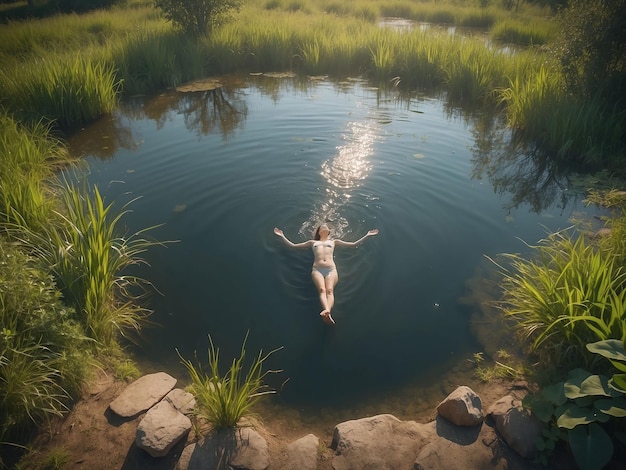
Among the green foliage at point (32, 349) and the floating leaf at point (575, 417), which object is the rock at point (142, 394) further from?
the floating leaf at point (575, 417)

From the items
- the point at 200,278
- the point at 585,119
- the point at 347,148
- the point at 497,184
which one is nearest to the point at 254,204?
the point at 200,278

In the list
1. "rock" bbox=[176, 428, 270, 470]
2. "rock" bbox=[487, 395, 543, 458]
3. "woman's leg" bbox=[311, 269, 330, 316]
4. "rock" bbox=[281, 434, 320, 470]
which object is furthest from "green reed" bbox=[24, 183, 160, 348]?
"rock" bbox=[487, 395, 543, 458]

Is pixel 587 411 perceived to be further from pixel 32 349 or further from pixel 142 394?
pixel 32 349

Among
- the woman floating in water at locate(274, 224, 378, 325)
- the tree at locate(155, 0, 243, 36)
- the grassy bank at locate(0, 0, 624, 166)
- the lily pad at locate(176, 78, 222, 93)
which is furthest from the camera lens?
the tree at locate(155, 0, 243, 36)

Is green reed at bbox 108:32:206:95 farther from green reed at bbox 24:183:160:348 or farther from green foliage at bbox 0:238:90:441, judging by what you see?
green foliage at bbox 0:238:90:441

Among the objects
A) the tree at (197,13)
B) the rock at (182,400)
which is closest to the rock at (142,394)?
the rock at (182,400)

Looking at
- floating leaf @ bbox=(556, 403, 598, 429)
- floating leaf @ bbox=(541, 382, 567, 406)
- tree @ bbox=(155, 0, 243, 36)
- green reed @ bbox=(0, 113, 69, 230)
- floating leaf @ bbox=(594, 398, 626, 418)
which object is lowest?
floating leaf @ bbox=(541, 382, 567, 406)
